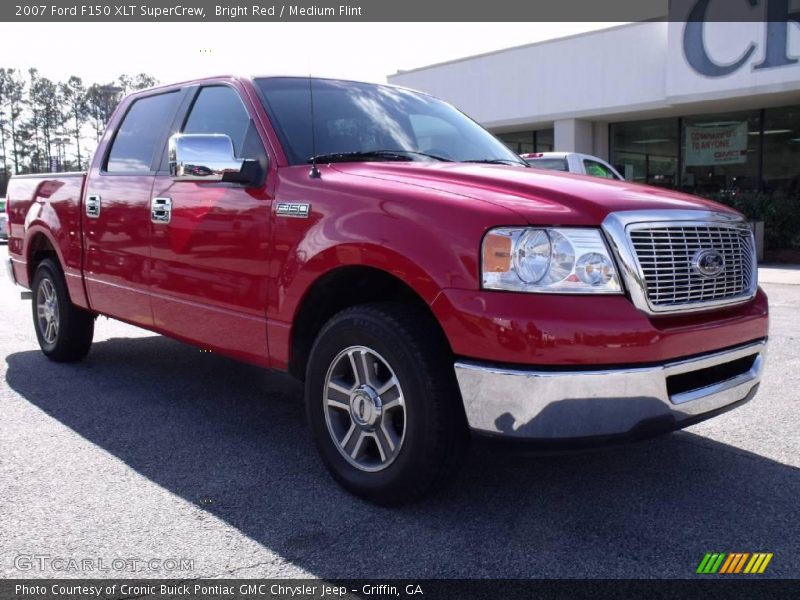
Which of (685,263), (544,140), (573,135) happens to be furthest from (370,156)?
(544,140)

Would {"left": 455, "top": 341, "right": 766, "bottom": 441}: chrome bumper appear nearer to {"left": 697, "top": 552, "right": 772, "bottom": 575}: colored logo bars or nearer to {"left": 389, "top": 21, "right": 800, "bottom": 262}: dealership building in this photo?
{"left": 697, "top": 552, "right": 772, "bottom": 575}: colored logo bars

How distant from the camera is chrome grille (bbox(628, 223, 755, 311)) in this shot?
290cm

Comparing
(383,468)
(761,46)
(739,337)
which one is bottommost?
(383,468)

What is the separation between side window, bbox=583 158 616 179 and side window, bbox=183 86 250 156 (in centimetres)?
793

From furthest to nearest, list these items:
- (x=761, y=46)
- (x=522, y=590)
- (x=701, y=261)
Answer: (x=761, y=46), (x=701, y=261), (x=522, y=590)

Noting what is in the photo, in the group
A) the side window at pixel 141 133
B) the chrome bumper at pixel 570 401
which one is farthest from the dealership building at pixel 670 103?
the chrome bumper at pixel 570 401

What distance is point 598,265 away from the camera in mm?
2824

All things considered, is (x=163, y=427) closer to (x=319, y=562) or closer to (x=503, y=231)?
(x=319, y=562)

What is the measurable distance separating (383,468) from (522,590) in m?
0.82

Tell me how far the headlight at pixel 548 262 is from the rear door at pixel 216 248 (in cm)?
132

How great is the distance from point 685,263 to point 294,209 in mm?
1711

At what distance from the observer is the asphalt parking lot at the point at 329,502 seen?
2799mm

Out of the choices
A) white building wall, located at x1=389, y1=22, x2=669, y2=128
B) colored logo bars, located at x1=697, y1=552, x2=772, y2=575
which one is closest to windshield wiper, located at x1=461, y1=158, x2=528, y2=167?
colored logo bars, located at x1=697, y1=552, x2=772, y2=575

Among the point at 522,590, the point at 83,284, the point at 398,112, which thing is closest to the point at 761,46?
the point at 398,112
